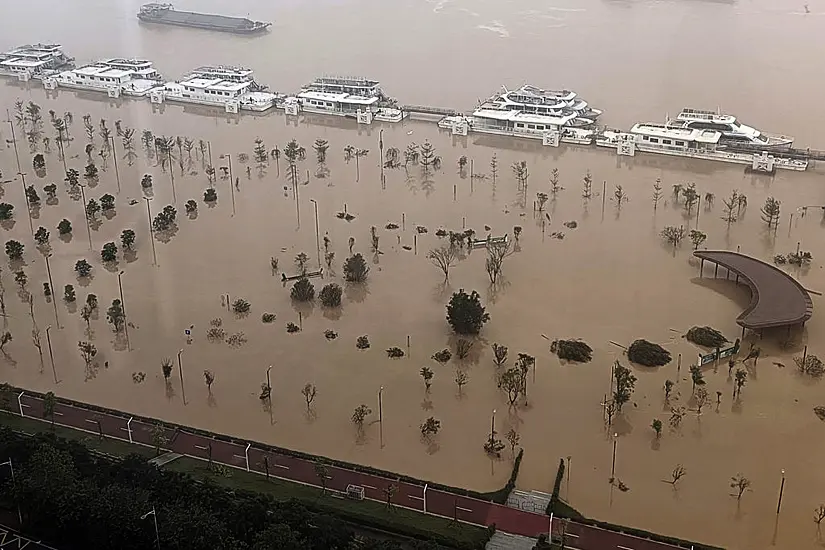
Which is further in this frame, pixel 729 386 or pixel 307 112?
pixel 307 112

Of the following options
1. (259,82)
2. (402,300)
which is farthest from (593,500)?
(259,82)

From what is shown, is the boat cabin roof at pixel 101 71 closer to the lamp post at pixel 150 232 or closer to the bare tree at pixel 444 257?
the lamp post at pixel 150 232

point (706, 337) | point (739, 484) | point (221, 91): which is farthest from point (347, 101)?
point (739, 484)

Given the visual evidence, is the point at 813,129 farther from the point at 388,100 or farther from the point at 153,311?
the point at 153,311

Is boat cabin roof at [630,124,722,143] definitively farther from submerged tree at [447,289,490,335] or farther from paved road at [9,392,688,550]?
paved road at [9,392,688,550]

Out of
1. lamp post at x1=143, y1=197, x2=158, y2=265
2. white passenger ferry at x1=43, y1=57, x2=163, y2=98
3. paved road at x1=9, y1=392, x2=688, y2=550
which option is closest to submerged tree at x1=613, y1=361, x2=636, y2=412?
paved road at x1=9, y1=392, x2=688, y2=550

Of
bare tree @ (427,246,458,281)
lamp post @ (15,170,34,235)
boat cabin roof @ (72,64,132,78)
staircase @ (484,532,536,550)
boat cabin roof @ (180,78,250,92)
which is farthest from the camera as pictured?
boat cabin roof @ (72,64,132,78)
